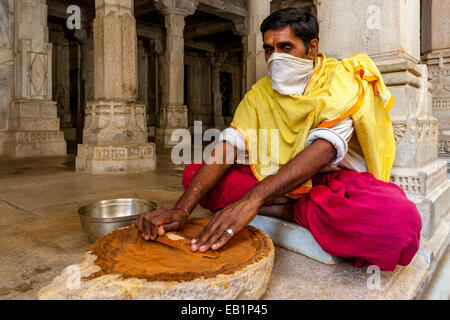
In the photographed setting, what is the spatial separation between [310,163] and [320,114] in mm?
246

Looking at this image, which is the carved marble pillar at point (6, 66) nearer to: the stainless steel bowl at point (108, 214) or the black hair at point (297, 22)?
the stainless steel bowl at point (108, 214)

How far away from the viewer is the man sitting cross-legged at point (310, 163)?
4.37ft

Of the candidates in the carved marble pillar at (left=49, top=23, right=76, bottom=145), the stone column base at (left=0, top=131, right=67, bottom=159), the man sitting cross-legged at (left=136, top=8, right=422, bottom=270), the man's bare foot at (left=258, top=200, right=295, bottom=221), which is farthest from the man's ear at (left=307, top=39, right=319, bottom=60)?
the carved marble pillar at (left=49, top=23, right=76, bottom=145)

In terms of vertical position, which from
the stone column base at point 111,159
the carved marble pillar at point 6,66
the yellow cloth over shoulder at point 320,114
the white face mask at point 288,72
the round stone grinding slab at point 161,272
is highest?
the carved marble pillar at point 6,66

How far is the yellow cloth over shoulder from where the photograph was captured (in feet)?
5.24

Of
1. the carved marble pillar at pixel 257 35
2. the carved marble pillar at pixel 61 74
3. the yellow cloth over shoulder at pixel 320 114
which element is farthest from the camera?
the carved marble pillar at pixel 61 74

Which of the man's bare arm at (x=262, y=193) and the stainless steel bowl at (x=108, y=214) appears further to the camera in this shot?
the stainless steel bowl at (x=108, y=214)

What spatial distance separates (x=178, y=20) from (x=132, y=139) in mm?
5931

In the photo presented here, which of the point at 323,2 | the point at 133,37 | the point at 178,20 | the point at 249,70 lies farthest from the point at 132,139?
the point at 178,20

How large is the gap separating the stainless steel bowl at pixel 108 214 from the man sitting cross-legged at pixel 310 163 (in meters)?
0.37

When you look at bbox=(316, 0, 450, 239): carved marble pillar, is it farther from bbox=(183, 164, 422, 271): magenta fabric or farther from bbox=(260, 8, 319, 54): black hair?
bbox=(260, 8, 319, 54): black hair

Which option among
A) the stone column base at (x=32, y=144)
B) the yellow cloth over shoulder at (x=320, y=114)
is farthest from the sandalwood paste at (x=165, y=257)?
the stone column base at (x=32, y=144)

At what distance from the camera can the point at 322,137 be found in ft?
5.05
